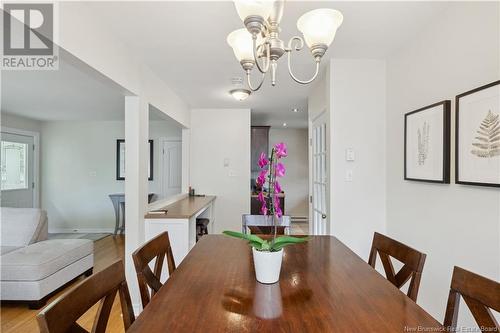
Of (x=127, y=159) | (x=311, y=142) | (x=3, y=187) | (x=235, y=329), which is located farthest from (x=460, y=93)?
(x=3, y=187)

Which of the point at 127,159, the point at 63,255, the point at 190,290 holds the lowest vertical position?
the point at 63,255

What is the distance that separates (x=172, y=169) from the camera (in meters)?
5.84

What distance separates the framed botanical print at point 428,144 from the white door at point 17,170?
6.11 metres

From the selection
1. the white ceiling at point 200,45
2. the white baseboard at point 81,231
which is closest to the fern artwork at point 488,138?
the white ceiling at point 200,45

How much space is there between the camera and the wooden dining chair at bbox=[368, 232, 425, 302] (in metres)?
1.21

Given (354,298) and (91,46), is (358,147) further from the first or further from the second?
(91,46)

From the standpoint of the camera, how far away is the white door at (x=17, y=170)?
4910 millimetres

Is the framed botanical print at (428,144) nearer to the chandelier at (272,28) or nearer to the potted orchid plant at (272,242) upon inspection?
the chandelier at (272,28)

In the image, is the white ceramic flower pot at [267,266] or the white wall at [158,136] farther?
the white wall at [158,136]

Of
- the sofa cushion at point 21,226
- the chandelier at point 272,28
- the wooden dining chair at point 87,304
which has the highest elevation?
the chandelier at point 272,28

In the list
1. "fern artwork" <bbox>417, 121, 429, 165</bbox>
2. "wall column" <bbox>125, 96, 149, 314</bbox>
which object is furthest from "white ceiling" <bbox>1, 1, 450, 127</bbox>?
"fern artwork" <bbox>417, 121, 429, 165</bbox>

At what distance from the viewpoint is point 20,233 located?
3164 mm

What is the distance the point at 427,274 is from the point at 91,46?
273 centimetres

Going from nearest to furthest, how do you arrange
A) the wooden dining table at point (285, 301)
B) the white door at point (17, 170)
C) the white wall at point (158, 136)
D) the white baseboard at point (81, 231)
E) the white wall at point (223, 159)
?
the wooden dining table at point (285, 301)
the white wall at point (223, 159)
the white door at point (17, 170)
the white baseboard at point (81, 231)
the white wall at point (158, 136)
